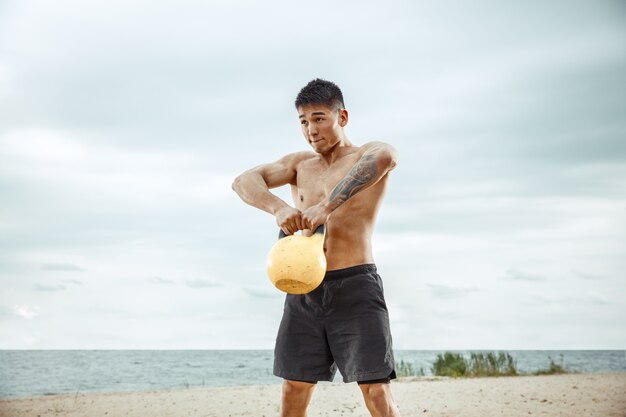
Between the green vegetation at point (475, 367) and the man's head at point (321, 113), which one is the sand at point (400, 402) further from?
the man's head at point (321, 113)

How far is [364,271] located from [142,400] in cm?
661

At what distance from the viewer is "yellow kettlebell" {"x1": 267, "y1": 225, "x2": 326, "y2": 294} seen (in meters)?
2.55

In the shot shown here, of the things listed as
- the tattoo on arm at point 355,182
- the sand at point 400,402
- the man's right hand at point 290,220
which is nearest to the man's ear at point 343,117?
the tattoo on arm at point 355,182

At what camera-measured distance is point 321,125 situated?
3.12 metres

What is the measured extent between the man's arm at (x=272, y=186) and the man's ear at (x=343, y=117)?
349 millimetres

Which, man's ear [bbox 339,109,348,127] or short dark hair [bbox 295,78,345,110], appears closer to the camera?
short dark hair [bbox 295,78,345,110]

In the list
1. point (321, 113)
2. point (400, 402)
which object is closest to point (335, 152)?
point (321, 113)

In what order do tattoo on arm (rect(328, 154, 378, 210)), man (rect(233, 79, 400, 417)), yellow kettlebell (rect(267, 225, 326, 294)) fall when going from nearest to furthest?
yellow kettlebell (rect(267, 225, 326, 294)) → tattoo on arm (rect(328, 154, 378, 210)) → man (rect(233, 79, 400, 417))

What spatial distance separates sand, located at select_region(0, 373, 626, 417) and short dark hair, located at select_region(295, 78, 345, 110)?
4675 millimetres

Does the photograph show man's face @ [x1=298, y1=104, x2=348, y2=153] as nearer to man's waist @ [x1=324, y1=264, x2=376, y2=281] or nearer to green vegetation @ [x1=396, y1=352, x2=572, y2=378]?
man's waist @ [x1=324, y1=264, x2=376, y2=281]

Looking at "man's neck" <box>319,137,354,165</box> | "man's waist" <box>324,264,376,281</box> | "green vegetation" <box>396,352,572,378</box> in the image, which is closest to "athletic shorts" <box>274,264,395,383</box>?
"man's waist" <box>324,264,376,281</box>

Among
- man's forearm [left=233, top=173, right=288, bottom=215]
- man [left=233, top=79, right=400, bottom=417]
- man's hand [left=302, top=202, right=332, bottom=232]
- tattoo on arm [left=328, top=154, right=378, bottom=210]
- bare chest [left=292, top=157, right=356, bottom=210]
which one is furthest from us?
bare chest [left=292, top=157, right=356, bottom=210]

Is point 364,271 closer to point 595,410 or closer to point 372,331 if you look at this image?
point 372,331

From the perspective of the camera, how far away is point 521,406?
7.16 meters
